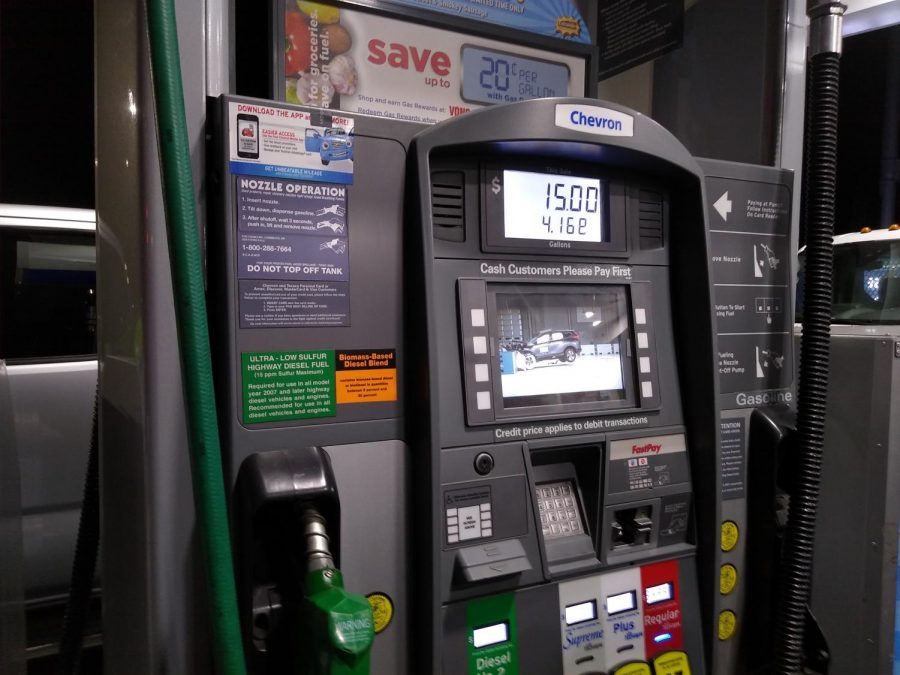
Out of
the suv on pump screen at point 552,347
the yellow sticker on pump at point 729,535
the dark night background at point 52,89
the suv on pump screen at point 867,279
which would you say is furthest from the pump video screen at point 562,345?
the dark night background at point 52,89

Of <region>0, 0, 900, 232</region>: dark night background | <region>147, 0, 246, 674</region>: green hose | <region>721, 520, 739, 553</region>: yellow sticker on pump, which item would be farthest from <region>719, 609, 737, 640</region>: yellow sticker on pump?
<region>0, 0, 900, 232</region>: dark night background

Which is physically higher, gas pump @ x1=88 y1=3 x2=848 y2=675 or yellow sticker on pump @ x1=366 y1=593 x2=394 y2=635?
gas pump @ x1=88 y1=3 x2=848 y2=675

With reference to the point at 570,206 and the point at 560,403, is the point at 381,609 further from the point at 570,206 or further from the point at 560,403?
the point at 570,206

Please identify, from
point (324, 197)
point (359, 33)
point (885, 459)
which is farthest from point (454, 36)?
point (885, 459)

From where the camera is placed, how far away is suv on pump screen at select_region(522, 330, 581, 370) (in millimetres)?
1268

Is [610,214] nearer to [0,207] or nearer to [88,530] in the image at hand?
[88,530]

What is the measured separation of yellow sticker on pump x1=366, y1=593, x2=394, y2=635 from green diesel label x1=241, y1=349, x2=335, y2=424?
298 mm

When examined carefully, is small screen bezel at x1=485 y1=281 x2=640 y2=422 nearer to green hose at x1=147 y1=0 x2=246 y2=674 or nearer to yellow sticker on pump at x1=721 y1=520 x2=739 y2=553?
yellow sticker on pump at x1=721 y1=520 x2=739 y2=553

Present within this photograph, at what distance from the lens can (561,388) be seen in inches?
50.7

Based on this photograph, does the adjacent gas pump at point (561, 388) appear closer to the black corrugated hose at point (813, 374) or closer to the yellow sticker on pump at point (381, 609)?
the yellow sticker on pump at point (381, 609)

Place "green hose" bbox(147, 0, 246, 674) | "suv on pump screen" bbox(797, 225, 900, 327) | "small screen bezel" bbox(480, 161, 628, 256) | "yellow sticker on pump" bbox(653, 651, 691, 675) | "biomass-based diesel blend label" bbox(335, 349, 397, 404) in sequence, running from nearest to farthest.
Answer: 1. "green hose" bbox(147, 0, 246, 674)
2. "biomass-based diesel blend label" bbox(335, 349, 397, 404)
3. "small screen bezel" bbox(480, 161, 628, 256)
4. "yellow sticker on pump" bbox(653, 651, 691, 675)
5. "suv on pump screen" bbox(797, 225, 900, 327)

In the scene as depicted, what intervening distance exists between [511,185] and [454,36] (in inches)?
18.4

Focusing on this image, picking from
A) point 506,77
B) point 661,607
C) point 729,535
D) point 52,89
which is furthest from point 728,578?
point 52,89

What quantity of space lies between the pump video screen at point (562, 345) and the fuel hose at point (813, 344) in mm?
419
